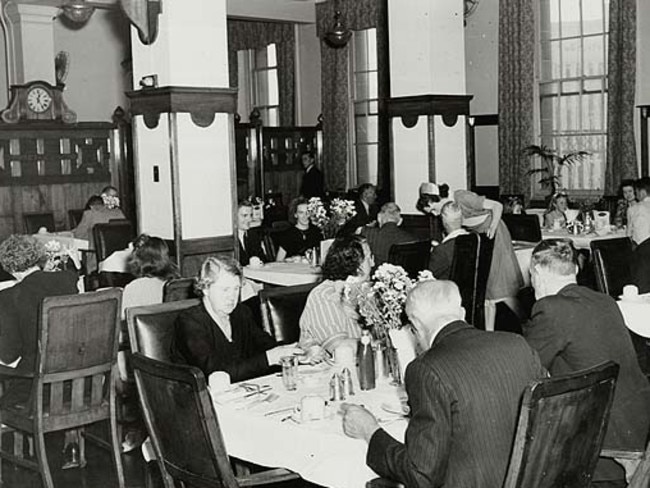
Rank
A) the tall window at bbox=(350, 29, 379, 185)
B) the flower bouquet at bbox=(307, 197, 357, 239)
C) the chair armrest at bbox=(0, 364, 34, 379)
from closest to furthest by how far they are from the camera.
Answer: the chair armrest at bbox=(0, 364, 34, 379)
the flower bouquet at bbox=(307, 197, 357, 239)
the tall window at bbox=(350, 29, 379, 185)

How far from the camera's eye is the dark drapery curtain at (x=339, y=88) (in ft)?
50.3

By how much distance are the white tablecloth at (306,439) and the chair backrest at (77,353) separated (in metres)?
1.39

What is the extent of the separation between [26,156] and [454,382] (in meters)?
11.9

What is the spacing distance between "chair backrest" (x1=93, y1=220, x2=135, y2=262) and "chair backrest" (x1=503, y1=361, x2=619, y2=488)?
6939 millimetres

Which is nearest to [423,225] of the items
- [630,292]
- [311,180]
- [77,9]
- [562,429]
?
[630,292]

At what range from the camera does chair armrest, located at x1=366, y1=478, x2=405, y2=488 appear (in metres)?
3.02

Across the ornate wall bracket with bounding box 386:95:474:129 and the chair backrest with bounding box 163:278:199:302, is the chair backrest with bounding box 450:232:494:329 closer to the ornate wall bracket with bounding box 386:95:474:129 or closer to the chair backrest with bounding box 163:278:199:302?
the chair backrest with bounding box 163:278:199:302

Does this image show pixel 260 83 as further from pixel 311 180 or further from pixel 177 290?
pixel 177 290

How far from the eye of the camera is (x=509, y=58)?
44.4ft

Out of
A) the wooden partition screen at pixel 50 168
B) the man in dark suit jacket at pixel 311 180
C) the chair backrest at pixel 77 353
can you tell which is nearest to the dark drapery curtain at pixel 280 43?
the man in dark suit jacket at pixel 311 180

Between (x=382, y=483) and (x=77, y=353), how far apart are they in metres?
2.29

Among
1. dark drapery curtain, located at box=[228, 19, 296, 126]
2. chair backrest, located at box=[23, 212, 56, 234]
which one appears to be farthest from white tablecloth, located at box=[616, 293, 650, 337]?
dark drapery curtain, located at box=[228, 19, 296, 126]

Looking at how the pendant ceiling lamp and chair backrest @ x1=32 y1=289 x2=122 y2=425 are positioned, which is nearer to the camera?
chair backrest @ x1=32 y1=289 x2=122 y2=425

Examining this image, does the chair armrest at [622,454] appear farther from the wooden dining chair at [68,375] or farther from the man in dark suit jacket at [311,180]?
the man in dark suit jacket at [311,180]
